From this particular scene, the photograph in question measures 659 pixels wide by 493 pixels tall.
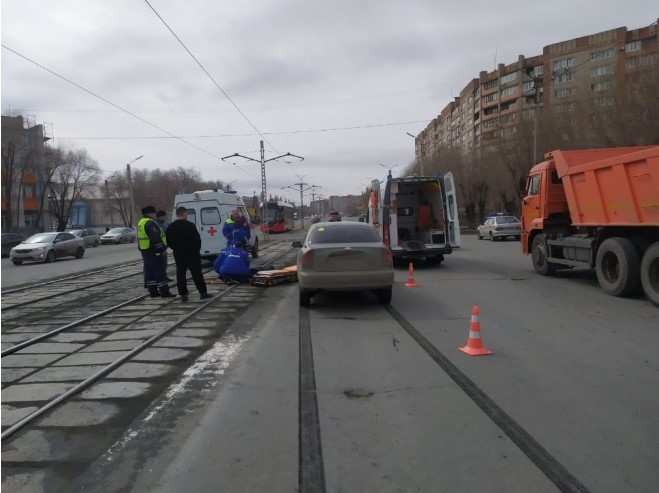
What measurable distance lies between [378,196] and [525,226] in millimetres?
4875

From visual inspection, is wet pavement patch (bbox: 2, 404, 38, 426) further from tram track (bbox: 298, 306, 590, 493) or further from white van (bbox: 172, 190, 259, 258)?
white van (bbox: 172, 190, 259, 258)

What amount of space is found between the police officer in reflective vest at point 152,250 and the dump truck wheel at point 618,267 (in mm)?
8653

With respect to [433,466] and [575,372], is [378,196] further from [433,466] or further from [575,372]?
[433,466]

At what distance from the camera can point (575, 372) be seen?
547 cm

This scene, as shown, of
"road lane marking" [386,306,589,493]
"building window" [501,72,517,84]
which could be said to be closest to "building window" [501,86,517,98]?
"building window" [501,72,517,84]

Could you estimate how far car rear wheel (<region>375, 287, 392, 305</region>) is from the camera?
9523 millimetres

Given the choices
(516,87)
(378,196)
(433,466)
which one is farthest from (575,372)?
(516,87)

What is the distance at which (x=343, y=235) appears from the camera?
382 inches

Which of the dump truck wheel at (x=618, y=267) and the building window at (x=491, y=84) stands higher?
the building window at (x=491, y=84)

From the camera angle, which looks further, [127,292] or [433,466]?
[127,292]

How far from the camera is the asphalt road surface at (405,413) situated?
3.37 m

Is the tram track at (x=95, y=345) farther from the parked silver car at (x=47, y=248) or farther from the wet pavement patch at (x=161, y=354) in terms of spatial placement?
the parked silver car at (x=47, y=248)

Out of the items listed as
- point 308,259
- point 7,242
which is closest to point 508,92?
point 7,242

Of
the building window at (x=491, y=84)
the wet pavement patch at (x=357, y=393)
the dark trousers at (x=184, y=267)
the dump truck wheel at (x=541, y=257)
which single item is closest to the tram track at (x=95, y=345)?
the dark trousers at (x=184, y=267)
